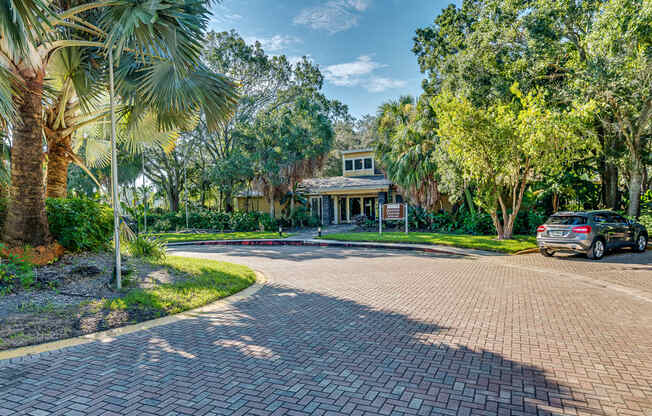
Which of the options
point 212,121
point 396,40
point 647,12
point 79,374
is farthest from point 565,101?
point 79,374

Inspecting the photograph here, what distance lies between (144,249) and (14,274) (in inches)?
135

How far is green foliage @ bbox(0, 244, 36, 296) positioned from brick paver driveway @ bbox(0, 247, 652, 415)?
9.74ft

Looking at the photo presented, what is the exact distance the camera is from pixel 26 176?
7.41 metres

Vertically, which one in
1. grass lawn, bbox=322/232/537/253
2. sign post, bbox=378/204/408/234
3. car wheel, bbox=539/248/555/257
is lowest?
car wheel, bbox=539/248/555/257

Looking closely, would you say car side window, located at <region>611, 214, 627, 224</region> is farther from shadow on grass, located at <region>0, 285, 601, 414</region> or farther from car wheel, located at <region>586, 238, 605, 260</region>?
shadow on grass, located at <region>0, 285, 601, 414</region>

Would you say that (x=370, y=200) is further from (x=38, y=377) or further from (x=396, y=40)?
(x=38, y=377)

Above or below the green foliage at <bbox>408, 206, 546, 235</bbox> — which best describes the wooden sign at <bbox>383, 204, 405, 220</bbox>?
above

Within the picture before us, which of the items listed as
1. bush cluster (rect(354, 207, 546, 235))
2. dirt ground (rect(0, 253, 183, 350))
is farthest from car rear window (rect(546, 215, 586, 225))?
dirt ground (rect(0, 253, 183, 350))

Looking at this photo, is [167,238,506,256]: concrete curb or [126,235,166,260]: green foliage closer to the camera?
[126,235,166,260]: green foliage

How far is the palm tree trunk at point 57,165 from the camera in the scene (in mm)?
9305

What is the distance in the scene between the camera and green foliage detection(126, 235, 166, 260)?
32.2 feet

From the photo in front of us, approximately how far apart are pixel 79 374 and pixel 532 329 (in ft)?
18.7

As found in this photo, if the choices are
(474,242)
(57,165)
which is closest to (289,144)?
(474,242)

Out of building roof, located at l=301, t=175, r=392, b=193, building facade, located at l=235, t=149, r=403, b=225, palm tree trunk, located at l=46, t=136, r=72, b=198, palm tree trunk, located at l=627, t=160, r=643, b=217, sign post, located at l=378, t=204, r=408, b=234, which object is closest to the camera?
palm tree trunk, located at l=46, t=136, r=72, b=198
